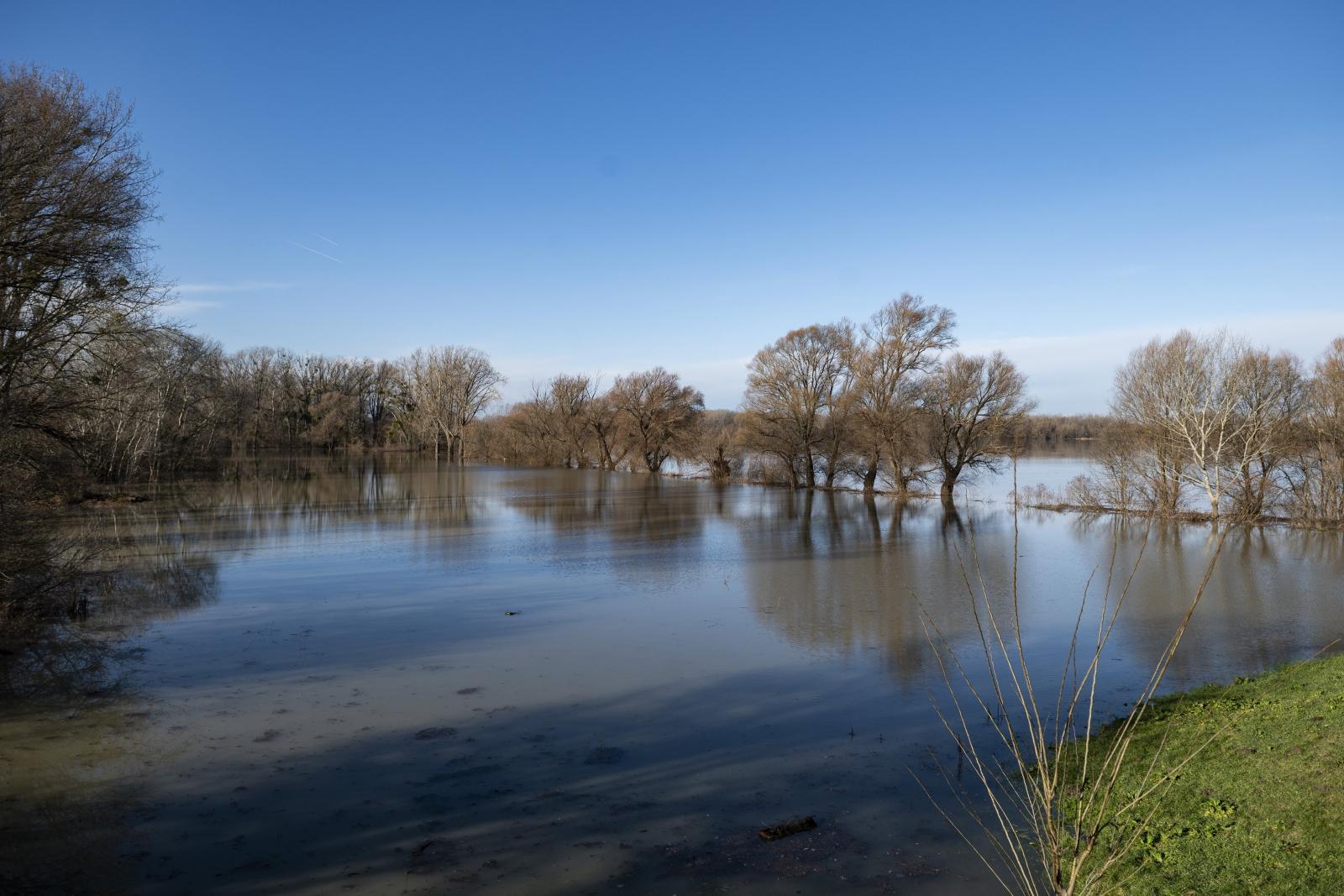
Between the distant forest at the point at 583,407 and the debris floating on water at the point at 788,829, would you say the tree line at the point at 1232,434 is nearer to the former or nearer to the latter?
the distant forest at the point at 583,407

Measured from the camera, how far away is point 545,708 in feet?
24.8

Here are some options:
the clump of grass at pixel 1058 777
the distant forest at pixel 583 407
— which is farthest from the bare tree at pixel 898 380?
the clump of grass at pixel 1058 777

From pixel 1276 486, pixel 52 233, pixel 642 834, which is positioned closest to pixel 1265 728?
pixel 642 834

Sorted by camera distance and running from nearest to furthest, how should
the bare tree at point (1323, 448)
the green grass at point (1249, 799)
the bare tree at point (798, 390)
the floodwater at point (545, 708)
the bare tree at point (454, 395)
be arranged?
the green grass at point (1249, 799) < the floodwater at point (545, 708) < the bare tree at point (1323, 448) < the bare tree at point (798, 390) < the bare tree at point (454, 395)

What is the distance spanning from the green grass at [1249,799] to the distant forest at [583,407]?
2.68 metres

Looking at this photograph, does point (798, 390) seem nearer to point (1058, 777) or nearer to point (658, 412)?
point (658, 412)

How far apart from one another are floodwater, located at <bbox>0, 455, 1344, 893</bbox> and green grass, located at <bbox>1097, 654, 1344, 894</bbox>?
3.44ft

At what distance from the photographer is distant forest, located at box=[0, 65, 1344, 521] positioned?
10734 millimetres

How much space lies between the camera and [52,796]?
5539mm

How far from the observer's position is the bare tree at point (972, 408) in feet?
91.0

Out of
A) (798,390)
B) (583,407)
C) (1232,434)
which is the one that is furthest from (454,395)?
(1232,434)

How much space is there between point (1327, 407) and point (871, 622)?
19.4 metres

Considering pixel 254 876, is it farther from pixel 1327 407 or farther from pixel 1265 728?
pixel 1327 407

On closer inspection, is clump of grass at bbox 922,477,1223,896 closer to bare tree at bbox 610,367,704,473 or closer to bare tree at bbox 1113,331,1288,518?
bare tree at bbox 1113,331,1288,518
